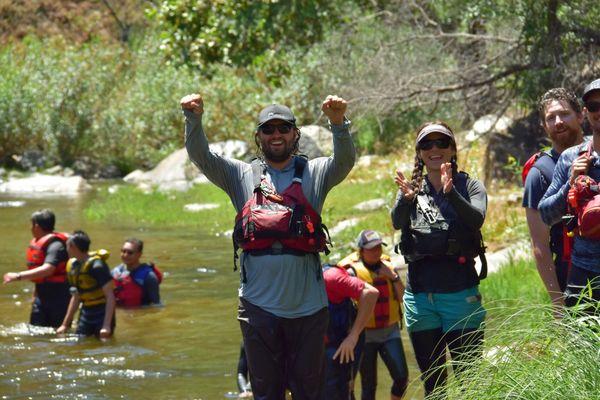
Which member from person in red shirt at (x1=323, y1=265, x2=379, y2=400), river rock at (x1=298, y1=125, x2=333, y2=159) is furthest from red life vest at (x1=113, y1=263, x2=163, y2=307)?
river rock at (x1=298, y1=125, x2=333, y2=159)

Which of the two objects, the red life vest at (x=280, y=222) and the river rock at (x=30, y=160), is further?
the river rock at (x=30, y=160)

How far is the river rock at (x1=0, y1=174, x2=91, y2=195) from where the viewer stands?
29.2m

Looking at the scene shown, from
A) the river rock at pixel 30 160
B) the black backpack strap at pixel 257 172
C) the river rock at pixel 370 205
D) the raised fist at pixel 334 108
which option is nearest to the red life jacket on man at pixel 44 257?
the black backpack strap at pixel 257 172

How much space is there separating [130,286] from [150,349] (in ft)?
5.33

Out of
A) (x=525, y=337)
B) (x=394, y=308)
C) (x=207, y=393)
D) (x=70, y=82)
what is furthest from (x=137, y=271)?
(x=70, y=82)

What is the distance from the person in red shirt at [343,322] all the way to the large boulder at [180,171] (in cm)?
2001

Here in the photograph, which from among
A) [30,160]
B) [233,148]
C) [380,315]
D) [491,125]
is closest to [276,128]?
[380,315]

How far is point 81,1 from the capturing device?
57.1 meters

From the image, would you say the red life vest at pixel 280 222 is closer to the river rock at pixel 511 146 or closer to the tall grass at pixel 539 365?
the tall grass at pixel 539 365

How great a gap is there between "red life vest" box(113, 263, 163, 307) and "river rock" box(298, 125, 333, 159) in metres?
11.9

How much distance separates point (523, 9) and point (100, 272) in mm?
6549

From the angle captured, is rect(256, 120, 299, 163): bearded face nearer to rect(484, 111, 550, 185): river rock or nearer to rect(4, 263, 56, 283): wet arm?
rect(4, 263, 56, 283): wet arm

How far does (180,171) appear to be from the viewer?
29219 millimetres

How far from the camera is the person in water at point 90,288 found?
10328 mm
